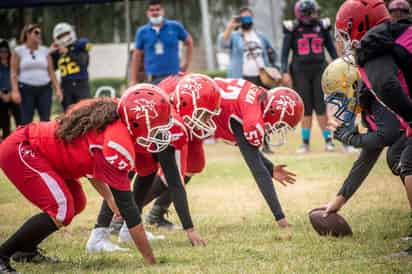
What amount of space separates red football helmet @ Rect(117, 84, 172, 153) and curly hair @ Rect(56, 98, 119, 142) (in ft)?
0.33

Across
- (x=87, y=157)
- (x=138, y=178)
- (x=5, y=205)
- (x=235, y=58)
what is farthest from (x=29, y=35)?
(x=87, y=157)

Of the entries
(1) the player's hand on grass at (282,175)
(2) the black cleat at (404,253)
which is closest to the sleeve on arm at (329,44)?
(1) the player's hand on grass at (282,175)

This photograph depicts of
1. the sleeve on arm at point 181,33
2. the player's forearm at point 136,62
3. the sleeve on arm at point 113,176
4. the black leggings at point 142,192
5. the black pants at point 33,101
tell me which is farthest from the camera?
the black pants at point 33,101

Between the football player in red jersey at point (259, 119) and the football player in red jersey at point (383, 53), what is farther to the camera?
the football player in red jersey at point (259, 119)

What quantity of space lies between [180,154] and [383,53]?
6.58 feet

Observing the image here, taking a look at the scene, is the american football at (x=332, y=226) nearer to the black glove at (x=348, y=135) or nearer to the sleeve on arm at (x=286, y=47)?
the black glove at (x=348, y=135)

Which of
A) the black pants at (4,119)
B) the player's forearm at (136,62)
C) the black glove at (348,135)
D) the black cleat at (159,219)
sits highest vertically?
the black glove at (348,135)

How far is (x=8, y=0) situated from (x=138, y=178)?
20.1 ft

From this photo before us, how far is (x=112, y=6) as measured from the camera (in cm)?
2778

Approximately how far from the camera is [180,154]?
662 centimetres

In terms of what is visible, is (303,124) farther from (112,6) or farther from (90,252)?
(112,6)

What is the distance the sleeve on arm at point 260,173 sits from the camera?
692 cm

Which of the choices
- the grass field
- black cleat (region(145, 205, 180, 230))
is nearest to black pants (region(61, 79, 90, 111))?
the grass field

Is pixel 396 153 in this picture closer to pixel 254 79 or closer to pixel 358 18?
pixel 358 18
